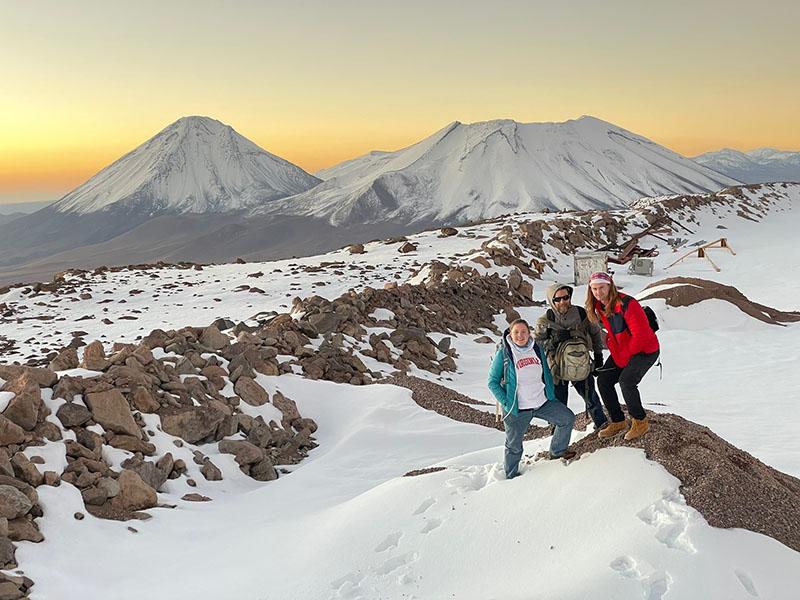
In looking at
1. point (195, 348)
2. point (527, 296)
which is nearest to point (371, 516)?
point (195, 348)

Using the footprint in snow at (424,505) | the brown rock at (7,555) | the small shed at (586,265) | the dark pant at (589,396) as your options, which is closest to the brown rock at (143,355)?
the brown rock at (7,555)

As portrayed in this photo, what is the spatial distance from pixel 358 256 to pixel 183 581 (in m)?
26.0

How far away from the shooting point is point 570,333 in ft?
20.1

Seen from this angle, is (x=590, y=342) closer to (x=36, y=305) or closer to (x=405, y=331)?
(x=405, y=331)

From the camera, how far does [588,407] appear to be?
621cm

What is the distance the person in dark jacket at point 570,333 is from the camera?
6.09 m

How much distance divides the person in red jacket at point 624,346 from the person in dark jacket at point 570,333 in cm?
20

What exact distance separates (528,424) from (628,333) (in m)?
1.28

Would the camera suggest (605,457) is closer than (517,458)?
Yes

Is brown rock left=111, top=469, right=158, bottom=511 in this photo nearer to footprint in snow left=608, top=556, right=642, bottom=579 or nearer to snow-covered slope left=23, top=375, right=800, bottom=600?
snow-covered slope left=23, top=375, right=800, bottom=600

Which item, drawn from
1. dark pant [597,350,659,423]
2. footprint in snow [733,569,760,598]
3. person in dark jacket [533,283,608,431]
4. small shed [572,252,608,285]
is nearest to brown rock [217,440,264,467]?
person in dark jacket [533,283,608,431]

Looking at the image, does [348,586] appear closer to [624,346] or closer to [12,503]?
[624,346]

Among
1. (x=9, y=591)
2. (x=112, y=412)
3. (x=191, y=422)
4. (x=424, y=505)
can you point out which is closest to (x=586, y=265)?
(x=191, y=422)

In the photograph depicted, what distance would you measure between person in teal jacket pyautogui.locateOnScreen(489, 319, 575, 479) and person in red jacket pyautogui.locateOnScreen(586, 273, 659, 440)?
495 mm
